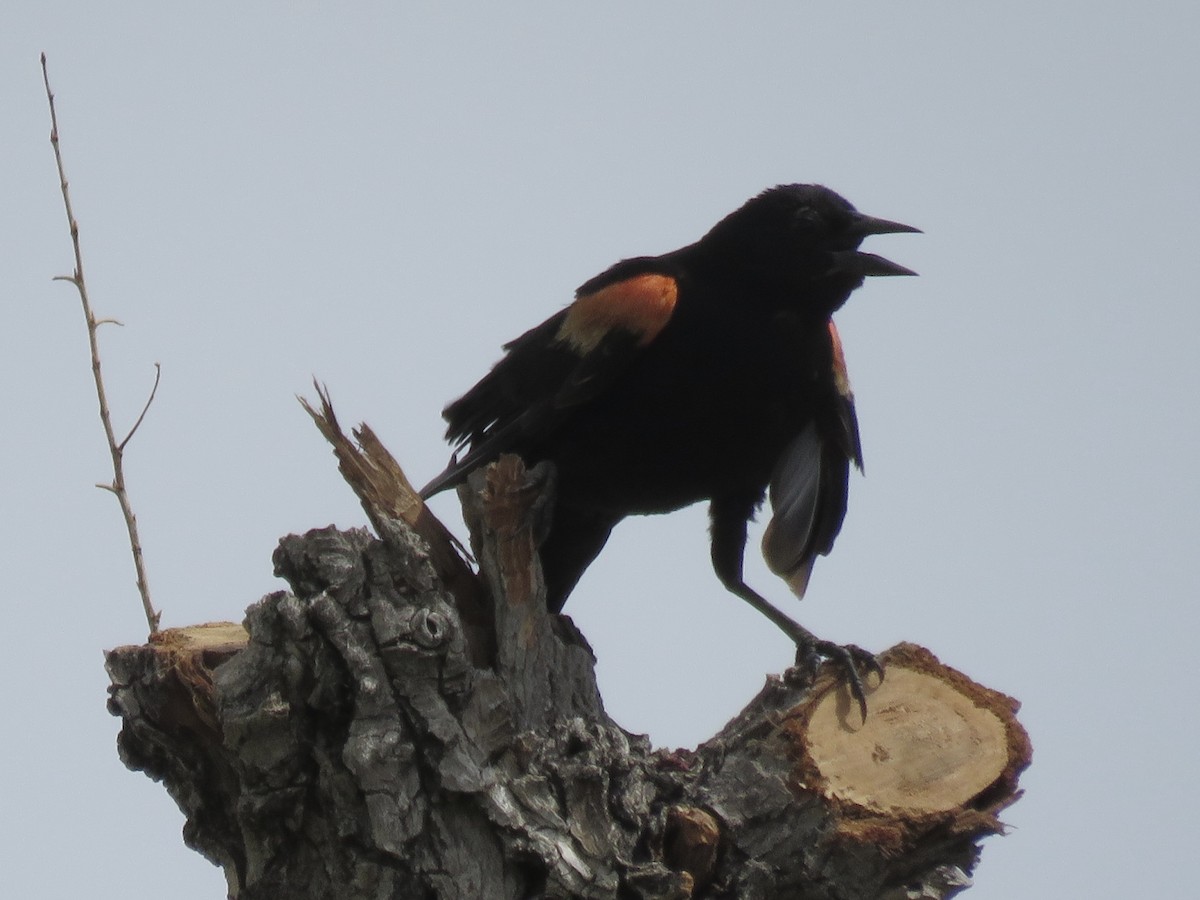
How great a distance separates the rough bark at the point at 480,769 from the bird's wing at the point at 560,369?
1300mm

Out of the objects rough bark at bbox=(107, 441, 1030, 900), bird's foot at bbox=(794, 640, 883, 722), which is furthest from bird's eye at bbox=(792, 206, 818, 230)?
rough bark at bbox=(107, 441, 1030, 900)

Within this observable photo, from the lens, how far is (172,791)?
11.6 ft

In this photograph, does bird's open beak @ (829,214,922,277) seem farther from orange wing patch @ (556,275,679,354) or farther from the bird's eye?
orange wing patch @ (556,275,679,354)

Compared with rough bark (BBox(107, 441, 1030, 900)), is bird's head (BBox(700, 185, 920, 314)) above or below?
above

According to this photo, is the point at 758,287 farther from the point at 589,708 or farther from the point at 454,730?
the point at 454,730

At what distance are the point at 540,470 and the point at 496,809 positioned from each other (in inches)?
61.9

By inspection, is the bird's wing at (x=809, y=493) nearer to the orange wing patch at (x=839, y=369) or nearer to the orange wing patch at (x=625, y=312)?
the orange wing patch at (x=839, y=369)

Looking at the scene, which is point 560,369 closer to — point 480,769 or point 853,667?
point 853,667

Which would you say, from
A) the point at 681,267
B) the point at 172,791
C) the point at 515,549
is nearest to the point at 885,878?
the point at 515,549

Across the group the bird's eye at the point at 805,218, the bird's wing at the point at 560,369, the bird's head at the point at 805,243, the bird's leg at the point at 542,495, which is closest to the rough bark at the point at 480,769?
the bird's leg at the point at 542,495

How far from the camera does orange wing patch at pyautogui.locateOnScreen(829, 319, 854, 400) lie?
511cm

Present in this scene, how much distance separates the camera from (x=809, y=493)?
5.23m

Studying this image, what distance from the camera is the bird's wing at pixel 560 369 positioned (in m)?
4.75

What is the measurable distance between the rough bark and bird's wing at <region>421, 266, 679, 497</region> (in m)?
1.30
